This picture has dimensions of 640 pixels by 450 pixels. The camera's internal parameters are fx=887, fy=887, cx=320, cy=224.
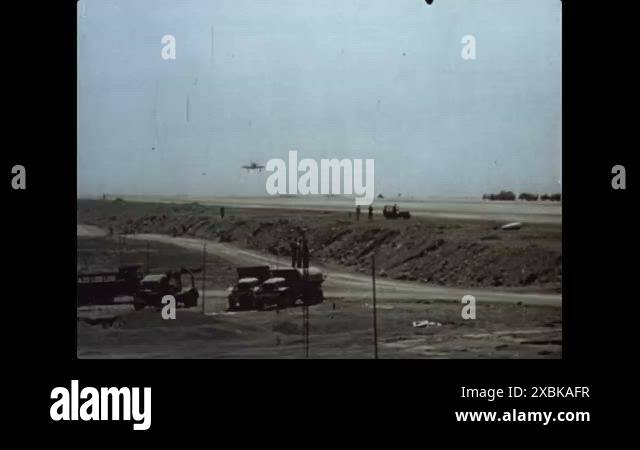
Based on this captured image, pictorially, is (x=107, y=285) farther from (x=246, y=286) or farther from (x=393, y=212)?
(x=393, y=212)

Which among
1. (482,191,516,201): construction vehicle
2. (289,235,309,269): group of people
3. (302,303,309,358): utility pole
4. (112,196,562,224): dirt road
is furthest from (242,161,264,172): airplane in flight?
(482,191,516,201): construction vehicle

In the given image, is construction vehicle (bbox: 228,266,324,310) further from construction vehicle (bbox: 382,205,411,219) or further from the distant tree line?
the distant tree line

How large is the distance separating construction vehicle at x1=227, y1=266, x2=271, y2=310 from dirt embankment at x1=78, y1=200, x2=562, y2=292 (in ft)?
0.56

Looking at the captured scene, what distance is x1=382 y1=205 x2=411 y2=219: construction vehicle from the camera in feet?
20.0

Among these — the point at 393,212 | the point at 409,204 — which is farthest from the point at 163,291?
the point at 409,204

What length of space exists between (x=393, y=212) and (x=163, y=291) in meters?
1.68

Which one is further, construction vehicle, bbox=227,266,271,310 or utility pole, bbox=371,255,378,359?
construction vehicle, bbox=227,266,271,310

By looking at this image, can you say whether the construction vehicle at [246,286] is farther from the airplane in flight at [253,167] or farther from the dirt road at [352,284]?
the airplane in flight at [253,167]

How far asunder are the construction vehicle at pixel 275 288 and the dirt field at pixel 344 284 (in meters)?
0.07

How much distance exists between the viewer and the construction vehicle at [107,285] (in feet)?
19.6

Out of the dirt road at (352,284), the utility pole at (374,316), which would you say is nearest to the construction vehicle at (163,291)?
the dirt road at (352,284)

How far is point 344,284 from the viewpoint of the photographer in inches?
244
